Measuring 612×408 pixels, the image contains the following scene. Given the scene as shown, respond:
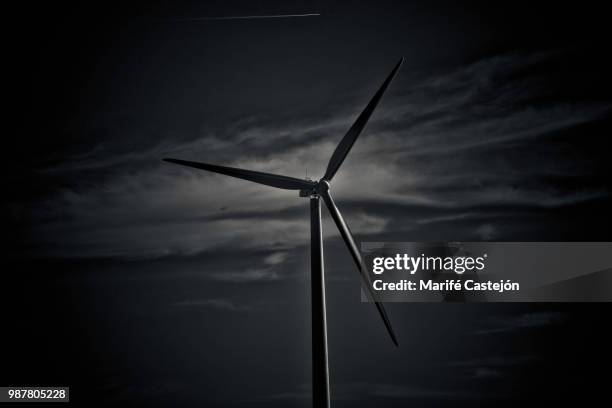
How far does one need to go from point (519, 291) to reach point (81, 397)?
2130 cm

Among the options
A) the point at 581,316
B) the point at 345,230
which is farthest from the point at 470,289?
the point at 345,230

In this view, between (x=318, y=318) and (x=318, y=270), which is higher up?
(x=318, y=270)

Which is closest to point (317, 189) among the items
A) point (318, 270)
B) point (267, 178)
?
point (267, 178)

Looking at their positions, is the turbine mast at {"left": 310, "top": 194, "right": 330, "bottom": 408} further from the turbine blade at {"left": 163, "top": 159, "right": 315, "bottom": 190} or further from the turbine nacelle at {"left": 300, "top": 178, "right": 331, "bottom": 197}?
the turbine blade at {"left": 163, "top": 159, "right": 315, "bottom": 190}

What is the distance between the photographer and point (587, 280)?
24500 mm

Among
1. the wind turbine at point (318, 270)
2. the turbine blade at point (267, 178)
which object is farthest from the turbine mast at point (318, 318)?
the turbine blade at point (267, 178)

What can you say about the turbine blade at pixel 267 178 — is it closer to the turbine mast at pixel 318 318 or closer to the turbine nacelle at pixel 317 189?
the turbine nacelle at pixel 317 189

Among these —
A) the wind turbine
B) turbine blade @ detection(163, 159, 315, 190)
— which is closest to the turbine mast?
the wind turbine

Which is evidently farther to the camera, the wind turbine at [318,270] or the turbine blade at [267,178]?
the turbine blade at [267,178]

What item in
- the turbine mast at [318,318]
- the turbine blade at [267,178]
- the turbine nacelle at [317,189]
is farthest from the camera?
the turbine blade at [267,178]

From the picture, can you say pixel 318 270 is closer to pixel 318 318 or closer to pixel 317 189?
pixel 318 318

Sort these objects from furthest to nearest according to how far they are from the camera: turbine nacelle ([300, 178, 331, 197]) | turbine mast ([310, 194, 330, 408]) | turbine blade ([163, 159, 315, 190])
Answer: turbine blade ([163, 159, 315, 190]) < turbine nacelle ([300, 178, 331, 197]) < turbine mast ([310, 194, 330, 408])

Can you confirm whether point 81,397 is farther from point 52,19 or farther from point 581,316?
point 581,316

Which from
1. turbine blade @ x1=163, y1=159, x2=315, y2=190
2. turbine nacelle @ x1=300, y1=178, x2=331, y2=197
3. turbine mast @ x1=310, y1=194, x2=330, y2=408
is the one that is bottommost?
turbine mast @ x1=310, y1=194, x2=330, y2=408
